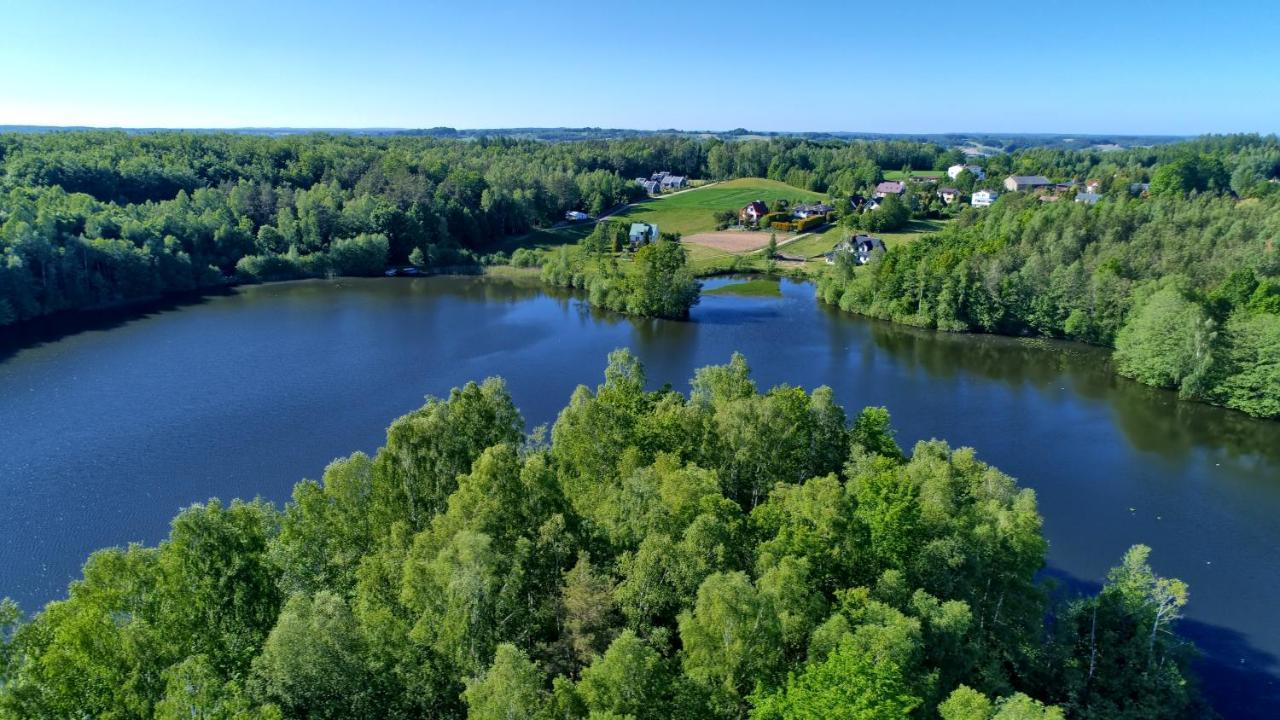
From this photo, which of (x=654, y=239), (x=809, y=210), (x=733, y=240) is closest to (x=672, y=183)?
(x=809, y=210)

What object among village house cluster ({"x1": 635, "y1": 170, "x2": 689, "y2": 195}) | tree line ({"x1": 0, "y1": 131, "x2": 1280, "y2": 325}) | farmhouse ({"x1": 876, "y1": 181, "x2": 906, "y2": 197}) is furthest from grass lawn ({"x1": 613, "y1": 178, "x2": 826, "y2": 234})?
farmhouse ({"x1": 876, "y1": 181, "x2": 906, "y2": 197})

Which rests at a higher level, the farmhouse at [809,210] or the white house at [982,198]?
the white house at [982,198]

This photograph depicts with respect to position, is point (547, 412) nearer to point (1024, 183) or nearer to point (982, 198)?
point (982, 198)

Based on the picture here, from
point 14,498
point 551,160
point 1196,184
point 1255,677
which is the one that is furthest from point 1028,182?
point 14,498

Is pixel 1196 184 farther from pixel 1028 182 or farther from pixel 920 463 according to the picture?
pixel 920 463

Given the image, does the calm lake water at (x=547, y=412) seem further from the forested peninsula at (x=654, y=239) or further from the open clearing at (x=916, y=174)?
the open clearing at (x=916, y=174)

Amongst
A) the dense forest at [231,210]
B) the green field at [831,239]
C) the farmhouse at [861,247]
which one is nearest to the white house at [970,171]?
the green field at [831,239]

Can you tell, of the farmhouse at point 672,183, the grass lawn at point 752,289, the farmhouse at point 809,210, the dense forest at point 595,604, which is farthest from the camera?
the farmhouse at point 672,183
